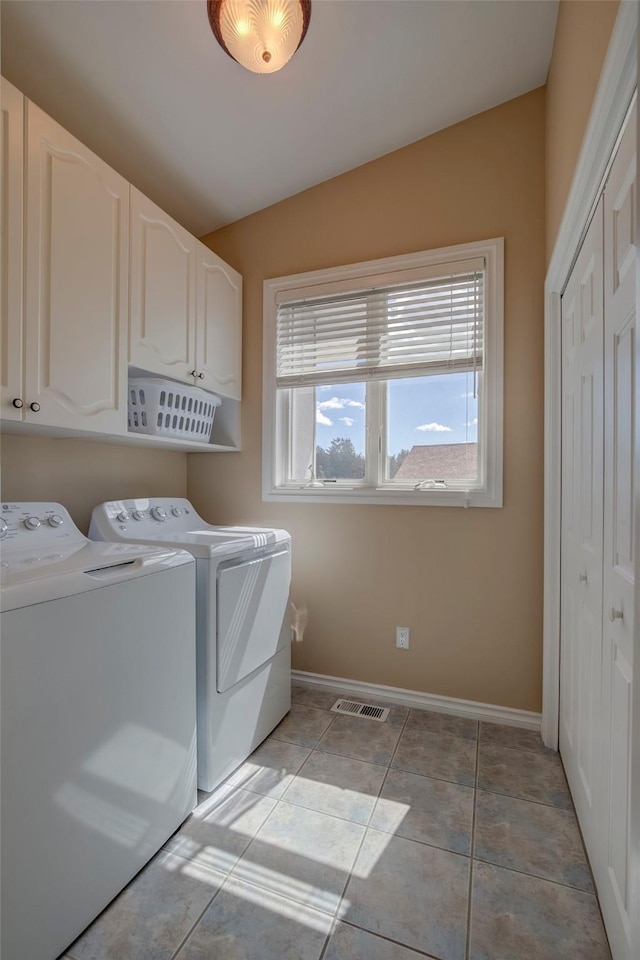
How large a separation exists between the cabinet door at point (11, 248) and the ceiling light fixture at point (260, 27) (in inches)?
25.0

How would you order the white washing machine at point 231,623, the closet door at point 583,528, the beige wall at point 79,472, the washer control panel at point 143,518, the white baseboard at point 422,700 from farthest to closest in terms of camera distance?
1. the white baseboard at point 422,700
2. the washer control panel at point 143,518
3. the beige wall at point 79,472
4. the white washing machine at point 231,623
5. the closet door at point 583,528

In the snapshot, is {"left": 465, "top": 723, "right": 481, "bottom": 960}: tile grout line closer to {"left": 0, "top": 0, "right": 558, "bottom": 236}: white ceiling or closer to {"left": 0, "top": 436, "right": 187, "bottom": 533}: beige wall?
{"left": 0, "top": 436, "right": 187, "bottom": 533}: beige wall

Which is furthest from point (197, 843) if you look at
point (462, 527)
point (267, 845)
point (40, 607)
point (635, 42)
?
point (635, 42)

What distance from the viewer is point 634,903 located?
0.81 metres

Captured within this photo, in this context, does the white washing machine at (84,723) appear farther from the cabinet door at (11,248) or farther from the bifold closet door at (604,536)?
the bifold closet door at (604,536)

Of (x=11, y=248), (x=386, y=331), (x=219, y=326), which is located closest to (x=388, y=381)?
(x=386, y=331)

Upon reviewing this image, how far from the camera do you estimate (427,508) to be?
7.32 feet

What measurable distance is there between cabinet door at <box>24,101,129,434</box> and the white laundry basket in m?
0.22

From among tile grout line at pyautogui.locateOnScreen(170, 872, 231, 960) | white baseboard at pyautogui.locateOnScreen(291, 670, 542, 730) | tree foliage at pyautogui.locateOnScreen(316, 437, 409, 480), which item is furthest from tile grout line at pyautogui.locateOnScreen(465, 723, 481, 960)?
tree foliage at pyautogui.locateOnScreen(316, 437, 409, 480)

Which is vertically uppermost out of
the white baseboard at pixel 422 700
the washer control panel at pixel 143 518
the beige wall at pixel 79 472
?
the beige wall at pixel 79 472

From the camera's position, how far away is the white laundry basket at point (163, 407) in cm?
197

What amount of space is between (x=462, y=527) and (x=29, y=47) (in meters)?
2.39

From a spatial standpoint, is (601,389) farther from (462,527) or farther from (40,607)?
(40,607)

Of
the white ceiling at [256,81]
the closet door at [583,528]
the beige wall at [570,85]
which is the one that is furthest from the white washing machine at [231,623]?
the beige wall at [570,85]
